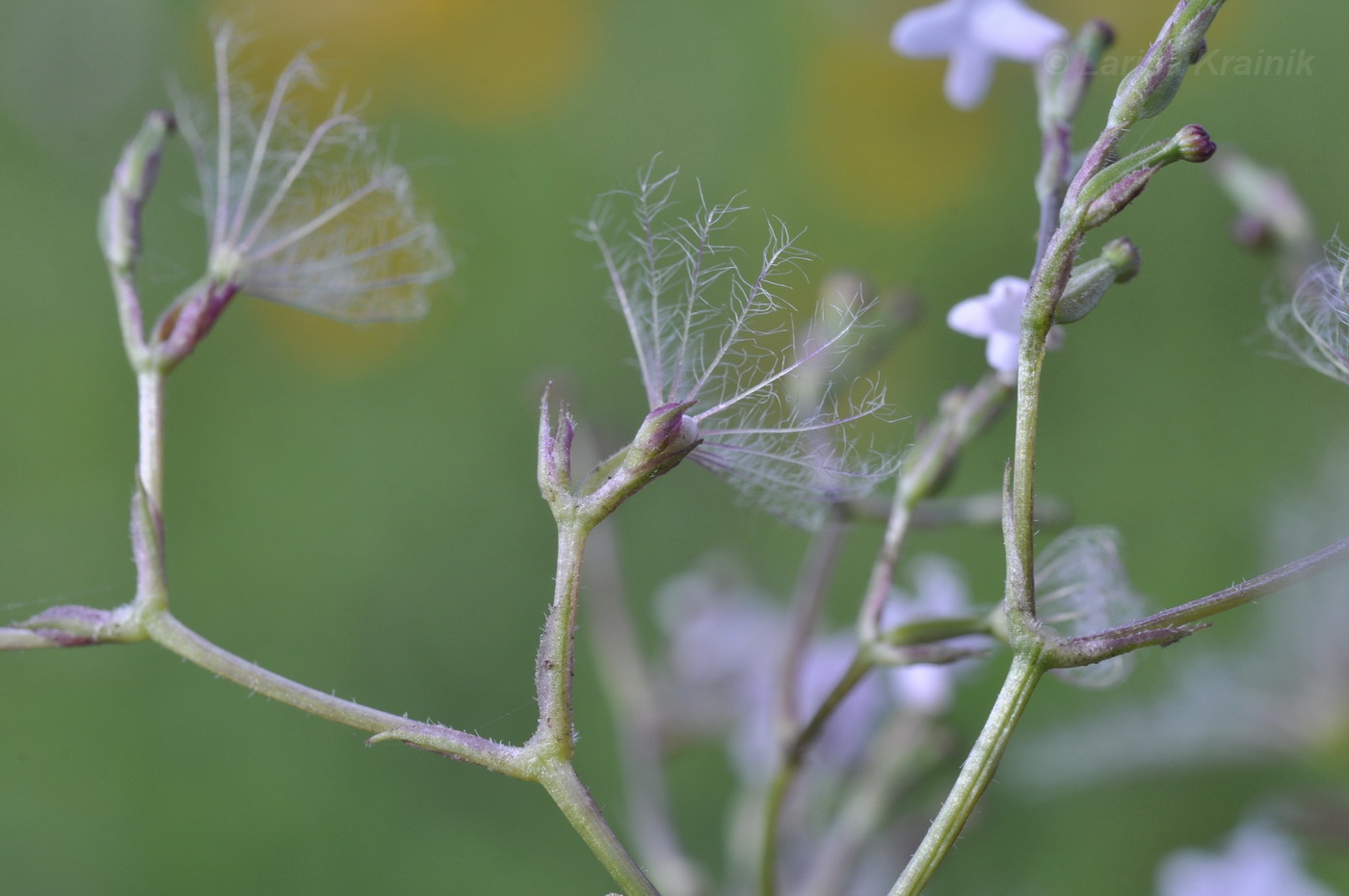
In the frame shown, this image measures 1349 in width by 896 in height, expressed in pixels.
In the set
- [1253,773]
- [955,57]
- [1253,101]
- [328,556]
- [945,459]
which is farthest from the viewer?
[328,556]

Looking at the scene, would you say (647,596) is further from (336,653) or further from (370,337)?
(370,337)

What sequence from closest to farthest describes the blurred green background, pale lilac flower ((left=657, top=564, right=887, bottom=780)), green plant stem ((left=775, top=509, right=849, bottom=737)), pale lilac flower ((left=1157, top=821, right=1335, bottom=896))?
green plant stem ((left=775, top=509, right=849, bottom=737)) → pale lilac flower ((left=1157, top=821, right=1335, bottom=896)) → pale lilac flower ((left=657, top=564, right=887, bottom=780)) → the blurred green background

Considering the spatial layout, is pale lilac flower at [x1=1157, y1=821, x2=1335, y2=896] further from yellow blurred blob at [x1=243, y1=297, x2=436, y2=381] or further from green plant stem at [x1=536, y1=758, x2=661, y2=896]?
yellow blurred blob at [x1=243, y1=297, x2=436, y2=381]

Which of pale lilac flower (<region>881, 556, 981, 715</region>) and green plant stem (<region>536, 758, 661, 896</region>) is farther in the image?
pale lilac flower (<region>881, 556, 981, 715</region>)

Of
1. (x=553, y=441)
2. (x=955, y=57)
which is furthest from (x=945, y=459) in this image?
(x=955, y=57)

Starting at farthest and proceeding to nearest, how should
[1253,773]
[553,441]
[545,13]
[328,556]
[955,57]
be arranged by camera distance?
[545,13] → [328,556] → [1253,773] → [955,57] → [553,441]

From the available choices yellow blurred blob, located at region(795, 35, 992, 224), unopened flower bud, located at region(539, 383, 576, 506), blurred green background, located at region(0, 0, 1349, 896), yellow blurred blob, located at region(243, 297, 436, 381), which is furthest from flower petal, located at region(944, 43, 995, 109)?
yellow blurred blob, located at region(243, 297, 436, 381)

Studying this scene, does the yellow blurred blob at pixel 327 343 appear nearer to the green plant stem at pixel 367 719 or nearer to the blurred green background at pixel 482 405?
the blurred green background at pixel 482 405

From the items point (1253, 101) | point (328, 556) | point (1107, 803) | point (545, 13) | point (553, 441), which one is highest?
point (545, 13)
